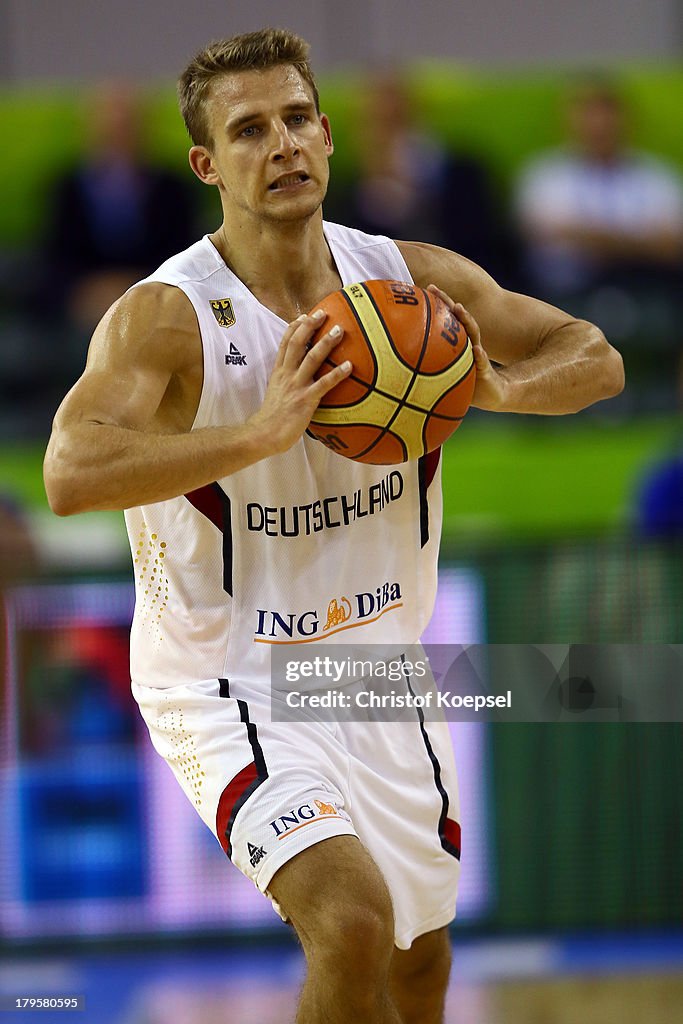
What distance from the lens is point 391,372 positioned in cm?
359

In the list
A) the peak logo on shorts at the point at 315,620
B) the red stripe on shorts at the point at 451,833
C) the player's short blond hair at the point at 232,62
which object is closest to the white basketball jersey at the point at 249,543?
→ the peak logo on shorts at the point at 315,620

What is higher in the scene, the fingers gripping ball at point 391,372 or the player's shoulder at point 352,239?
the player's shoulder at point 352,239

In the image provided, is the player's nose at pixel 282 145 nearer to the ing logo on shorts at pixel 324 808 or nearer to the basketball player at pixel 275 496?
the basketball player at pixel 275 496

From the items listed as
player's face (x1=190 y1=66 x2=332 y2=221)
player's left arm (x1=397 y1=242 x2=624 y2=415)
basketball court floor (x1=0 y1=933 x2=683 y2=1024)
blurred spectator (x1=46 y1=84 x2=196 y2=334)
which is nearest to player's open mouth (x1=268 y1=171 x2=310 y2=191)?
player's face (x1=190 y1=66 x2=332 y2=221)

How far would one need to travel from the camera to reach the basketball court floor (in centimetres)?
567

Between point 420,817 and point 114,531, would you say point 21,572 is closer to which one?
point 114,531

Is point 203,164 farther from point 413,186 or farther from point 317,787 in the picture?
point 413,186

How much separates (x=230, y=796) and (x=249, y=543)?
70 centimetres

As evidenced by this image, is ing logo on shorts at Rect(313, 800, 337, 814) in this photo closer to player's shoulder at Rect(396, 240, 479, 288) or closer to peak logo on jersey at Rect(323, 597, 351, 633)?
peak logo on jersey at Rect(323, 597, 351, 633)

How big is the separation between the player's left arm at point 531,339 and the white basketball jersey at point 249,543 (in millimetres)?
272

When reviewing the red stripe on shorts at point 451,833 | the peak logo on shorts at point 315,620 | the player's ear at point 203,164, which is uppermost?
the player's ear at point 203,164

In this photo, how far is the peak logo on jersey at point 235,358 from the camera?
150 inches

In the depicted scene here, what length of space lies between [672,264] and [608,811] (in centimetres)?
482

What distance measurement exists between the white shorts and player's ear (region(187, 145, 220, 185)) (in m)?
1.43
